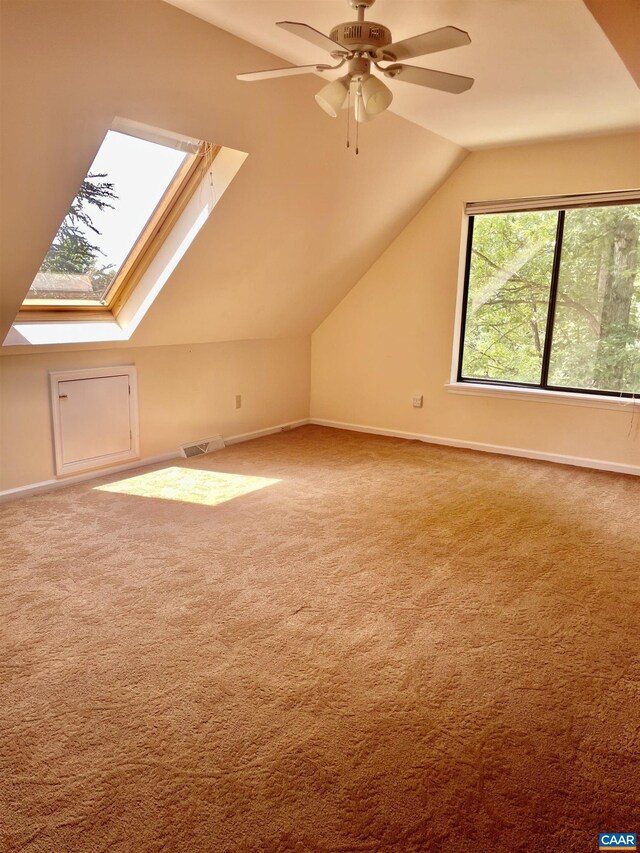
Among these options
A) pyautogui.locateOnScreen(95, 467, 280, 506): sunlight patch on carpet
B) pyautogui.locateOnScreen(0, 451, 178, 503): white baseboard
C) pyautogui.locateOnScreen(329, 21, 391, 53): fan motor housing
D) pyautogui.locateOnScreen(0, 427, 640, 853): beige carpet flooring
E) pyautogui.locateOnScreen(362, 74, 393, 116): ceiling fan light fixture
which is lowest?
pyautogui.locateOnScreen(0, 427, 640, 853): beige carpet flooring

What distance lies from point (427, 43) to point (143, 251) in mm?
2339

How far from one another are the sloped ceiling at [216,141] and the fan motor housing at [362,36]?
2.56ft

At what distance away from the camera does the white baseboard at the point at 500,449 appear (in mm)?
4504

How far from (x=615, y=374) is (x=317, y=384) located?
2679 mm

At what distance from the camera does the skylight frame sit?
11.4ft

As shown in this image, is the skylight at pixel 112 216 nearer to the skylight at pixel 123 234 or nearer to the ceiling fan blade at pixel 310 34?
the skylight at pixel 123 234

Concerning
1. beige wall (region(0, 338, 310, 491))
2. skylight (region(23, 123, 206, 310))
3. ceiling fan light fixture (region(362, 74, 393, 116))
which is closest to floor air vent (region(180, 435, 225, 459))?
beige wall (region(0, 338, 310, 491))

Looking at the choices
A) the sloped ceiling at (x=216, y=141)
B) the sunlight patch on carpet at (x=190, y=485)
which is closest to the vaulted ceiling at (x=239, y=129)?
the sloped ceiling at (x=216, y=141)

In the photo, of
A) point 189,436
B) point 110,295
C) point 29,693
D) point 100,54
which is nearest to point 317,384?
point 189,436

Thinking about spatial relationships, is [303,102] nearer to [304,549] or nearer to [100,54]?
[100,54]

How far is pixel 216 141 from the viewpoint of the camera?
3.14 metres

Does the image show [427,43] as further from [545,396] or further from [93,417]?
[545,396]

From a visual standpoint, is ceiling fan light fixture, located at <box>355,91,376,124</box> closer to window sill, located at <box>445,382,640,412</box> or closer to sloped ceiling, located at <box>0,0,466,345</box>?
sloped ceiling, located at <box>0,0,466,345</box>

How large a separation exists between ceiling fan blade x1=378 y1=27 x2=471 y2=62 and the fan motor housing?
0.03 meters
